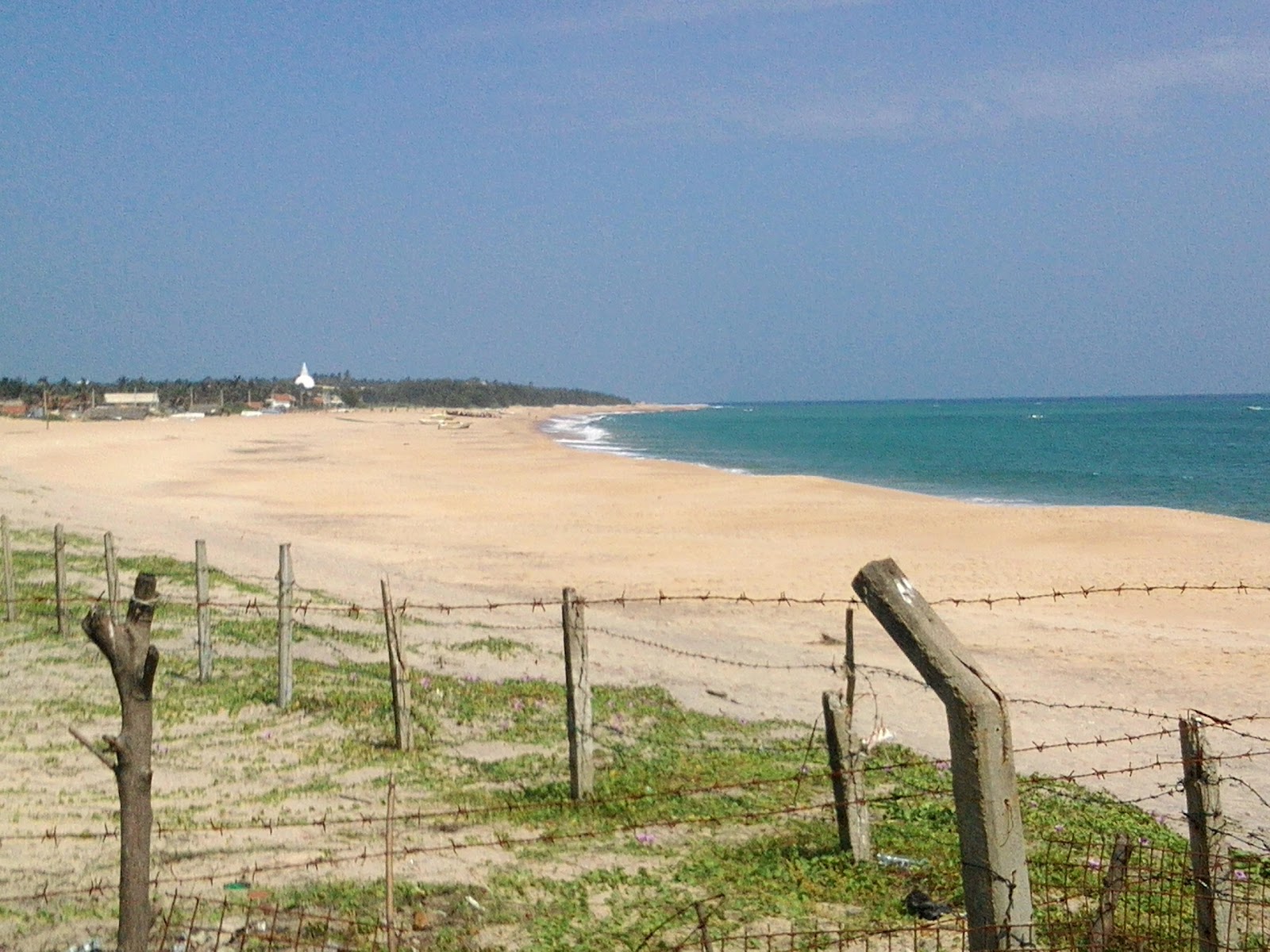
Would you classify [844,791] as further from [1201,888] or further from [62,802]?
Answer: [62,802]

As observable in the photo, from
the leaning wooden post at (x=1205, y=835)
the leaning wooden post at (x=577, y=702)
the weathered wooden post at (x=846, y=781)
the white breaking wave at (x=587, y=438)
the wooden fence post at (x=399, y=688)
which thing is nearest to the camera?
the leaning wooden post at (x=1205, y=835)

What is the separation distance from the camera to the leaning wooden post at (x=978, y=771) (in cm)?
398

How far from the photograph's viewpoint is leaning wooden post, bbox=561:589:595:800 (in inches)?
318

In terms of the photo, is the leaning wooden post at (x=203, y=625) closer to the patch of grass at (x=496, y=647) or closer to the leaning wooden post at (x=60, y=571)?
the leaning wooden post at (x=60, y=571)

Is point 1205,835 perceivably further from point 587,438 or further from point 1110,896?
point 587,438

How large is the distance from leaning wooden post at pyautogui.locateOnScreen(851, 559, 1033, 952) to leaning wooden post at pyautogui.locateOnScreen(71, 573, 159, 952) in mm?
2457

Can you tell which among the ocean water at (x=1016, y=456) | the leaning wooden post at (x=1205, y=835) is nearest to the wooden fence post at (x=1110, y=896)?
the leaning wooden post at (x=1205, y=835)

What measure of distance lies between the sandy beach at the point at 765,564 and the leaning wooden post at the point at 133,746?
7.78 metres

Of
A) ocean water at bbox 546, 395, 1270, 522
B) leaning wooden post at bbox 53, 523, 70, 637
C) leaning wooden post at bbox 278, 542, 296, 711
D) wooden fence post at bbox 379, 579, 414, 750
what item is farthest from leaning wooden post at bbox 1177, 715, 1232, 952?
ocean water at bbox 546, 395, 1270, 522

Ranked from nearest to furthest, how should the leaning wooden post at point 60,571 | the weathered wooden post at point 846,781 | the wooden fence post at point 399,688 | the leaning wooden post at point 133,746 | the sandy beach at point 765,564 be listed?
the leaning wooden post at point 133,746 < the weathered wooden post at point 846,781 < the wooden fence post at point 399,688 < the sandy beach at point 765,564 < the leaning wooden post at point 60,571

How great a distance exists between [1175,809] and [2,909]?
804 cm

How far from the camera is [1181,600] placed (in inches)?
787

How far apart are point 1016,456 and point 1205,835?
68.3m

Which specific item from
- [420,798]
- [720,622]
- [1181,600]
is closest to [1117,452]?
[1181,600]
